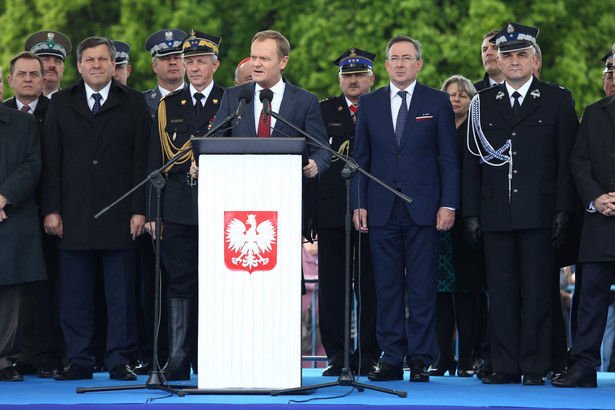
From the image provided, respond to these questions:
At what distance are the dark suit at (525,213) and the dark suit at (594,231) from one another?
0.17 meters

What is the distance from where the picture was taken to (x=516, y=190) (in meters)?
7.74

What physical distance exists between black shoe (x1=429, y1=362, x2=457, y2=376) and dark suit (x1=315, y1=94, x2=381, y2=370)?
571 millimetres

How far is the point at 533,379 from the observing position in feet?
25.0

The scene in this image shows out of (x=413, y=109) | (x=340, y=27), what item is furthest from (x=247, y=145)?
(x=340, y=27)

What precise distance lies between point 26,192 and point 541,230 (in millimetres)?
3673

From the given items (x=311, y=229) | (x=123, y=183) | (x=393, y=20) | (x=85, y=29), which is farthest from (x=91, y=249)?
(x=85, y=29)

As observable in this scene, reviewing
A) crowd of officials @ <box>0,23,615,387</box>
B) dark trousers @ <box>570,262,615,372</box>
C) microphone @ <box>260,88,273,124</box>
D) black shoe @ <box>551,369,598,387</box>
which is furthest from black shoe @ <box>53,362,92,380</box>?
dark trousers @ <box>570,262,615,372</box>

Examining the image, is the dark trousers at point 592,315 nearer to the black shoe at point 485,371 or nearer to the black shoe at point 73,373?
the black shoe at point 485,371

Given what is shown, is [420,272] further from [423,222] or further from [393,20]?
[393,20]

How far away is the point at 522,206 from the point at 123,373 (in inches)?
120

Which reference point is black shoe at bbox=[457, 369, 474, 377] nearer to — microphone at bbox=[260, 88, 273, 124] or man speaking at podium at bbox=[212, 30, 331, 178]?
man speaking at podium at bbox=[212, 30, 331, 178]

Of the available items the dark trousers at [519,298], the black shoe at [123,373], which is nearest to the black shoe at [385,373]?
the dark trousers at [519,298]

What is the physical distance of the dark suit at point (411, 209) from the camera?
7.91 m

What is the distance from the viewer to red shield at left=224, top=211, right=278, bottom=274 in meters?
6.58
